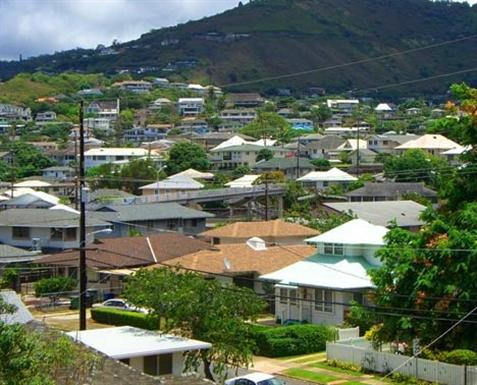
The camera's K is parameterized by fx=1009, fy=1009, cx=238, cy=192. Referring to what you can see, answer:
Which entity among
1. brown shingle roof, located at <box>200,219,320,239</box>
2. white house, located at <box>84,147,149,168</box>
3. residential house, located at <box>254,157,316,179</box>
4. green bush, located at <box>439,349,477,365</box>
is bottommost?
green bush, located at <box>439,349,477,365</box>

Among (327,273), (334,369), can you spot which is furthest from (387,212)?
(334,369)

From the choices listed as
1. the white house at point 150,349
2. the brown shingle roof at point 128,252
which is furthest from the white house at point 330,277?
the white house at point 150,349

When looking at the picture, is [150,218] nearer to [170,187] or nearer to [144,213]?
[144,213]

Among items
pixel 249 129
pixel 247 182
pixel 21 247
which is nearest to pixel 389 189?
pixel 247 182

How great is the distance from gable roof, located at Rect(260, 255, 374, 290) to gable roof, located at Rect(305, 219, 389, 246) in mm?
783

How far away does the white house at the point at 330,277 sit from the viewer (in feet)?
140

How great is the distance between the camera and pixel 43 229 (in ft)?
207

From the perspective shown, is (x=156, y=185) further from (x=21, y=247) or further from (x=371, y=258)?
(x=371, y=258)

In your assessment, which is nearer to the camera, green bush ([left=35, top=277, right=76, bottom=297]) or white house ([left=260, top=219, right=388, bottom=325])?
white house ([left=260, top=219, right=388, bottom=325])

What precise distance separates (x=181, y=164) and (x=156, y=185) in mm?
24950

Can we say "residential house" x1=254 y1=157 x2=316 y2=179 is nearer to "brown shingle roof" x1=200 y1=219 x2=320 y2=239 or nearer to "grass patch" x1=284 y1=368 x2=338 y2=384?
"brown shingle roof" x1=200 y1=219 x2=320 y2=239

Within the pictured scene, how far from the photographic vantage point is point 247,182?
111625mm

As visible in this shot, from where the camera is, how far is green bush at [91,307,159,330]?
4097 cm

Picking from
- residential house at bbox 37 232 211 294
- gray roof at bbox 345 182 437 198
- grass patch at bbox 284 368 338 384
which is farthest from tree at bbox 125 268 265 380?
gray roof at bbox 345 182 437 198
